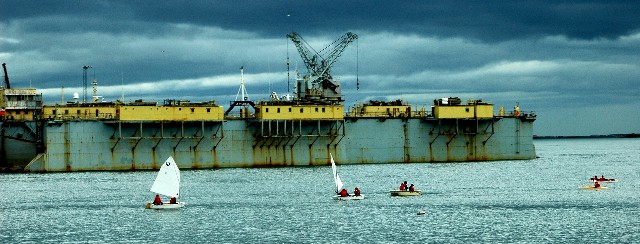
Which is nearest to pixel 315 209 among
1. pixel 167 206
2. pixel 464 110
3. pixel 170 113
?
pixel 167 206

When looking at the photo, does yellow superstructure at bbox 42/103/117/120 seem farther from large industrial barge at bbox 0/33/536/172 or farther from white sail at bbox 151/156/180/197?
white sail at bbox 151/156/180/197

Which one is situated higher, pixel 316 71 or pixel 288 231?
pixel 316 71

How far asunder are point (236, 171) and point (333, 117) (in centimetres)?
1444

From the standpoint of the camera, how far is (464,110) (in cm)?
13188

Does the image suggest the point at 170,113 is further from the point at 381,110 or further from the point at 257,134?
the point at 381,110

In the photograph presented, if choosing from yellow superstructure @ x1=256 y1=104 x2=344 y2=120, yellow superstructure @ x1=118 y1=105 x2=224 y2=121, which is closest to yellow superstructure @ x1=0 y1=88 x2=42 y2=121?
yellow superstructure @ x1=118 y1=105 x2=224 y2=121

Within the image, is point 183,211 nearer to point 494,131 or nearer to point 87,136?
point 87,136

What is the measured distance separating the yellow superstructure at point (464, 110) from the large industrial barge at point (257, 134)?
0.43ft

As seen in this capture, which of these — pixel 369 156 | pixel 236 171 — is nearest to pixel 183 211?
pixel 236 171

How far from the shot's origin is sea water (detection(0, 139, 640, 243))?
6344cm

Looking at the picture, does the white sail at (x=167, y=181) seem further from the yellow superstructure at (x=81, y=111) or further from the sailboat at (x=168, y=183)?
the yellow superstructure at (x=81, y=111)

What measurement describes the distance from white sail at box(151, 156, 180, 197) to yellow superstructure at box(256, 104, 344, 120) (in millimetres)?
43268

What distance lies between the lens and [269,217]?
239 feet

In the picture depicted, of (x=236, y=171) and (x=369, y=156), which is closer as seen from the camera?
→ (x=236, y=171)
